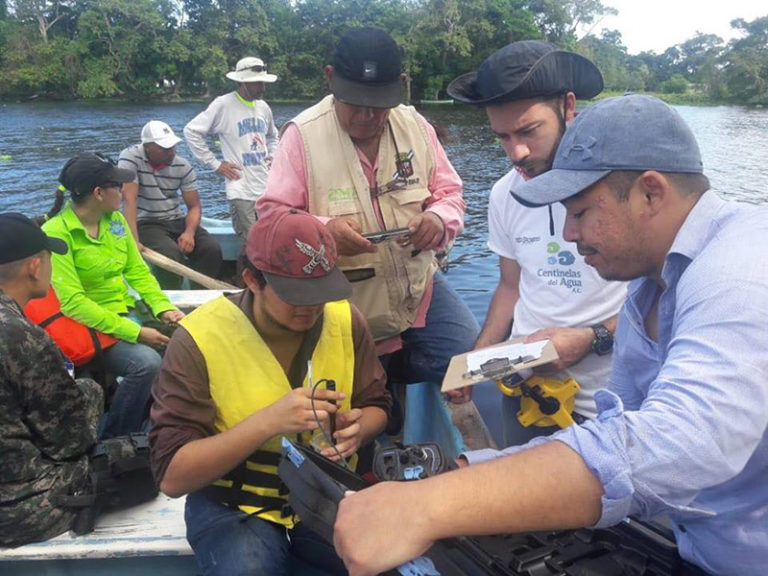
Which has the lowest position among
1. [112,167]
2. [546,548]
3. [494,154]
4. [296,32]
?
[494,154]

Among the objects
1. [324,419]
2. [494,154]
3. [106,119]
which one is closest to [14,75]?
[106,119]

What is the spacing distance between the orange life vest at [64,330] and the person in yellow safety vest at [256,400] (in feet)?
6.05

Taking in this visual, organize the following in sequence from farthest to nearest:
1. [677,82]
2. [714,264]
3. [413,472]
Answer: [677,82]
[413,472]
[714,264]

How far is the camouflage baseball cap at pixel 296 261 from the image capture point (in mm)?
2105

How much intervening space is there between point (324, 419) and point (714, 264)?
1304 millimetres

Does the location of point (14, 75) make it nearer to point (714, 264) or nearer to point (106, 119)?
point (106, 119)

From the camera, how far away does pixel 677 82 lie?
67250mm

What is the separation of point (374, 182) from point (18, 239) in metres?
1.71

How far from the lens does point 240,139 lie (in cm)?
711

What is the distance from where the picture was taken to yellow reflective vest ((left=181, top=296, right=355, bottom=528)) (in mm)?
2154

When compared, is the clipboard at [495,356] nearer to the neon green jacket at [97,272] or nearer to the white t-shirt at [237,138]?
the neon green jacket at [97,272]

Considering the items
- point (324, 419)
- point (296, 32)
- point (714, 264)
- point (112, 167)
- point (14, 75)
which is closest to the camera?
point (714, 264)

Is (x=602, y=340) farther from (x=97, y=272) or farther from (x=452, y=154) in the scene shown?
(x=452, y=154)

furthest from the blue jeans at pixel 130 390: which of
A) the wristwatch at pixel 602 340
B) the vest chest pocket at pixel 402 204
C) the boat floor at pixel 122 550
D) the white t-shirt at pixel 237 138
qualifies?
the white t-shirt at pixel 237 138
